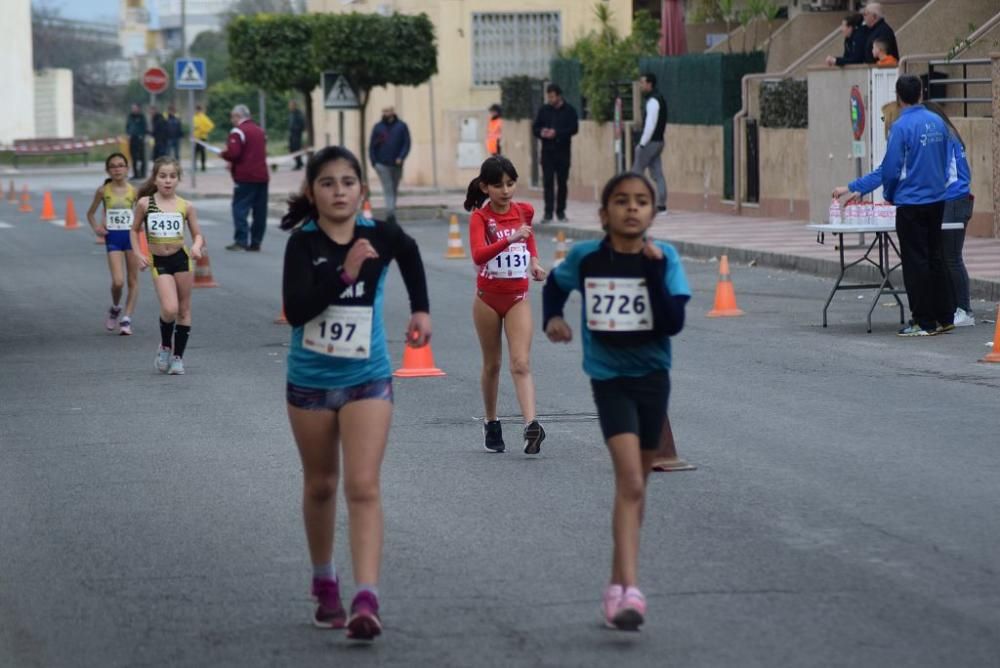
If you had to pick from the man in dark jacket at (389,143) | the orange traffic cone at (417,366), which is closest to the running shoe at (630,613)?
the orange traffic cone at (417,366)

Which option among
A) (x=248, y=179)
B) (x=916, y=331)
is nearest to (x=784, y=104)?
(x=248, y=179)

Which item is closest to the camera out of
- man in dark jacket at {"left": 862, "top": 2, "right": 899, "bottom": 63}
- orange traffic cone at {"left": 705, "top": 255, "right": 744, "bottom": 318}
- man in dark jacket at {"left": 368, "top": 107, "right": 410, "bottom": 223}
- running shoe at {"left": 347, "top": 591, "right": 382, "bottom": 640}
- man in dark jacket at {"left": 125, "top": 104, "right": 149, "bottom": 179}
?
running shoe at {"left": 347, "top": 591, "right": 382, "bottom": 640}

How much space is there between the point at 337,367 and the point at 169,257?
798 cm

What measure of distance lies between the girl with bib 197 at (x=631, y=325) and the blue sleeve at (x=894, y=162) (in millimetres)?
8962

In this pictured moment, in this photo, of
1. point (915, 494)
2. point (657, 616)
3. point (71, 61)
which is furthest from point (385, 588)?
point (71, 61)

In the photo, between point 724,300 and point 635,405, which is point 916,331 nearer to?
point 724,300

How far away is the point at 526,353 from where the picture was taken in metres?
10.3

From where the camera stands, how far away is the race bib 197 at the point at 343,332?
6492mm

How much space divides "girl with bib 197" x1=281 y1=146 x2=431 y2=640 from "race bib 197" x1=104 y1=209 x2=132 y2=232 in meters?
11.3

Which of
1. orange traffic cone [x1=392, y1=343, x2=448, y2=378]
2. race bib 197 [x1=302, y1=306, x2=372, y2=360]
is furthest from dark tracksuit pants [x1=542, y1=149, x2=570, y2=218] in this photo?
race bib 197 [x1=302, y1=306, x2=372, y2=360]

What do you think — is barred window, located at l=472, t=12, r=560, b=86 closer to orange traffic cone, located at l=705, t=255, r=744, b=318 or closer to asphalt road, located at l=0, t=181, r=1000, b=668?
orange traffic cone, located at l=705, t=255, r=744, b=318

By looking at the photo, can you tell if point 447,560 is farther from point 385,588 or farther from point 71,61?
point 71,61

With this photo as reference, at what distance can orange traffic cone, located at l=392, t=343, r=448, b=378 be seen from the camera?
539 inches

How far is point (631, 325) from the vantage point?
668 centimetres
